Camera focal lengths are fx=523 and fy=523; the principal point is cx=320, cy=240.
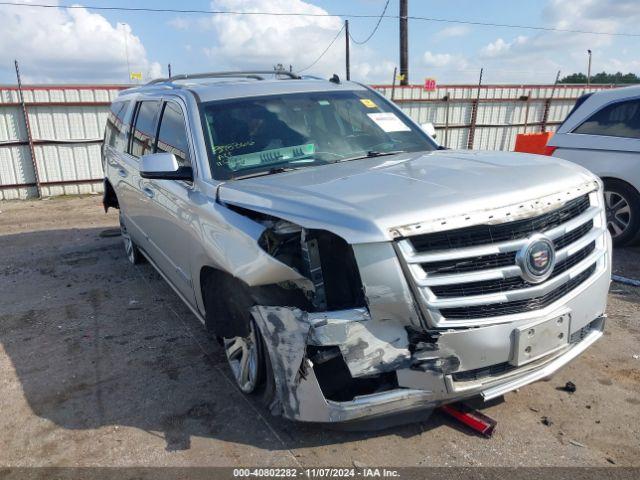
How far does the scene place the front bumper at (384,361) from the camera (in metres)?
2.39

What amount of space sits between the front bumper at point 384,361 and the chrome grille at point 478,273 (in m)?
0.08

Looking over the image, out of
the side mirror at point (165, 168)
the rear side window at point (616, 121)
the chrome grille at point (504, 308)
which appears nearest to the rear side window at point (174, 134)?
the side mirror at point (165, 168)

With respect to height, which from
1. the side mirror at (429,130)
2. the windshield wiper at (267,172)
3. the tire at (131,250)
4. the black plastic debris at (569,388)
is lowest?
the tire at (131,250)

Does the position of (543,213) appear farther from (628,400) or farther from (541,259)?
(628,400)

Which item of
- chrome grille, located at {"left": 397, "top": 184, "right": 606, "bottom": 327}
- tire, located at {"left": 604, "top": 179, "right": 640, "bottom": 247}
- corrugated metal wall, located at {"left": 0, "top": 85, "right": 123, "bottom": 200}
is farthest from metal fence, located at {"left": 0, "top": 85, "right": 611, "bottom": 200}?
chrome grille, located at {"left": 397, "top": 184, "right": 606, "bottom": 327}

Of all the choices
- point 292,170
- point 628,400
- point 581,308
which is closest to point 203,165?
point 292,170

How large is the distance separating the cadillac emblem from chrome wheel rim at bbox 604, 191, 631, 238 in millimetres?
4309

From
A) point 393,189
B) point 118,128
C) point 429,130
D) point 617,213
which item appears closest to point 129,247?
point 118,128

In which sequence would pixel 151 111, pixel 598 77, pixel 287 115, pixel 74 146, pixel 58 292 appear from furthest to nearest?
pixel 598 77 → pixel 74 146 → pixel 58 292 → pixel 151 111 → pixel 287 115

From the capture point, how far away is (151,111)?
4.72m

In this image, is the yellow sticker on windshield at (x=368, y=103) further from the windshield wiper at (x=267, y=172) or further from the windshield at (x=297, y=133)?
the windshield wiper at (x=267, y=172)

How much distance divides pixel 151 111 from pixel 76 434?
9.26 feet

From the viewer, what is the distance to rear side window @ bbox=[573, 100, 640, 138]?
6.02 m

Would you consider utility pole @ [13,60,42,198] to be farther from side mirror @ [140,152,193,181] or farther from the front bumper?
the front bumper
